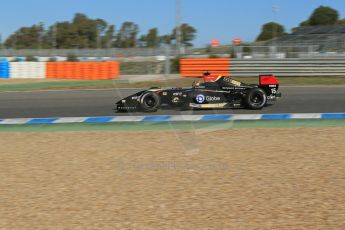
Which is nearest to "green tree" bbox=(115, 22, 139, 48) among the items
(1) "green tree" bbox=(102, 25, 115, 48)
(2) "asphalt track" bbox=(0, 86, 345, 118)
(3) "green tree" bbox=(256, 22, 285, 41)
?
(1) "green tree" bbox=(102, 25, 115, 48)

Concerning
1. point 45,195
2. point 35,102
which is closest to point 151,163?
point 45,195

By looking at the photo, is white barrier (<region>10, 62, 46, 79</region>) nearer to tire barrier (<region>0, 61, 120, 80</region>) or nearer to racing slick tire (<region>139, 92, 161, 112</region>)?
tire barrier (<region>0, 61, 120, 80</region>)

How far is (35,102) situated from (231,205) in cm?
978

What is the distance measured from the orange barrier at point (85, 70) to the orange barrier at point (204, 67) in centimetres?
331

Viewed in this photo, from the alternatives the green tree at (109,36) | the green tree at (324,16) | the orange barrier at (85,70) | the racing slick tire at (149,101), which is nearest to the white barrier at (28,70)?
the orange barrier at (85,70)

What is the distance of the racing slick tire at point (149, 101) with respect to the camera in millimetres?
10102

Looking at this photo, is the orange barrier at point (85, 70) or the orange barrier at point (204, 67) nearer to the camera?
the orange barrier at point (204, 67)

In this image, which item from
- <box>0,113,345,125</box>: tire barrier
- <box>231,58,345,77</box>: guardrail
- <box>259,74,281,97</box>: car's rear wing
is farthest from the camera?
<box>231,58,345,77</box>: guardrail

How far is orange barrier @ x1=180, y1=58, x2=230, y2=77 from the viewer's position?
68.6ft

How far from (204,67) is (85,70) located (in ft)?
19.0

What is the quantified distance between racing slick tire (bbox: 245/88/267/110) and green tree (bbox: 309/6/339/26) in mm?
114070

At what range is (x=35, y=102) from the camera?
1286cm

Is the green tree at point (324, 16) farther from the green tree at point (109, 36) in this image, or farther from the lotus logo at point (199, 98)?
the lotus logo at point (199, 98)

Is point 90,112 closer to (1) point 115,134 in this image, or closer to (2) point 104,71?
(1) point 115,134
